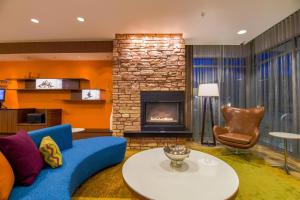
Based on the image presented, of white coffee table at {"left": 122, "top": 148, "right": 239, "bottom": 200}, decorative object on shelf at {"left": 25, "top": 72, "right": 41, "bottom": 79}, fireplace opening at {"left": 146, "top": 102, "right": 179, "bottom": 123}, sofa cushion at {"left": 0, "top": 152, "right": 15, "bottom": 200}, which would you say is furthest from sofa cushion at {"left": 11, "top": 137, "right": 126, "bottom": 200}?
decorative object on shelf at {"left": 25, "top": 72, "right": 41, "bottom": 79}

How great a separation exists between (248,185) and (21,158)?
8.79ft

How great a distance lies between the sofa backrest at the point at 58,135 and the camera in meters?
1.96

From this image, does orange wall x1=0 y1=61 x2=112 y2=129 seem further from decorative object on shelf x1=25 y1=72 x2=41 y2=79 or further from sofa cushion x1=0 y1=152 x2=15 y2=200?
sofa cushion x1=0 y1=152 x2=15 y2=200

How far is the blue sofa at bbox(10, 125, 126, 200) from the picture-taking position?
4.29 feet

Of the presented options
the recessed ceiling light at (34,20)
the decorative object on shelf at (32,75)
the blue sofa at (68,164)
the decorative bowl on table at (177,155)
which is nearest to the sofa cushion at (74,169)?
the blue sofa at (68,164)

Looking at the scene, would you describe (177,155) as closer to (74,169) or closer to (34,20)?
(74,169)

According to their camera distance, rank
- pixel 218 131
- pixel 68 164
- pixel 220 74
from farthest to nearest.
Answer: pixel 220 74 < pixel 218 131 < pixel 68 164

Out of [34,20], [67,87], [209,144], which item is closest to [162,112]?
[209,144]

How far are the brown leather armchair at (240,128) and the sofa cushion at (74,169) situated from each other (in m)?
2.10

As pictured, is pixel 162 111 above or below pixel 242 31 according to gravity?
below

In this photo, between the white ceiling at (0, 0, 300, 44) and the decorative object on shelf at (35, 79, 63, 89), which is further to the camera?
the decorative object on shelf at (35, 79, 63, 89)

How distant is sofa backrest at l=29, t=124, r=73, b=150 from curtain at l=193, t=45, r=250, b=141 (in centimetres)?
336

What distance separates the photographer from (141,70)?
13.1ft

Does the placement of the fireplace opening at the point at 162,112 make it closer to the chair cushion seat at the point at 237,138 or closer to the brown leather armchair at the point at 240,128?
the brown leather armchair at the point at 240,128
